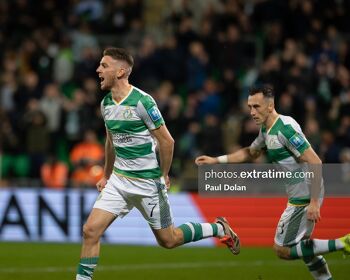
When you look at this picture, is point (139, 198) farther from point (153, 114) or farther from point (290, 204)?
point (290, 204)

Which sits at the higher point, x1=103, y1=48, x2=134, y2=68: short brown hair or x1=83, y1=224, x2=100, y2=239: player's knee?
x1=103, y1=48, x2=134, y2=68: short brown hair

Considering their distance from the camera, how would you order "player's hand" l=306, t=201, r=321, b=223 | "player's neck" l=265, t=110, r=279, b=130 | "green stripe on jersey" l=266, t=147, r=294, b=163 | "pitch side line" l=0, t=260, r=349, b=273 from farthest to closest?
"pitch side line" l=0, t=260, r=349, b=273, "player's neck" l=265, t=110, r=279, b=130, "green stripe on jersey" l=266, t=147, r=294, b=163, "player's hand" l=306, t=201, r=321, b=223

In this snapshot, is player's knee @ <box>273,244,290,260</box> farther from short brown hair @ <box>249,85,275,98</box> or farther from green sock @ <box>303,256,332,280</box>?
short brown hair @ <box>249,85,275,98</box>

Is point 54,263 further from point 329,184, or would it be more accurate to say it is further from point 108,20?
point 108,20

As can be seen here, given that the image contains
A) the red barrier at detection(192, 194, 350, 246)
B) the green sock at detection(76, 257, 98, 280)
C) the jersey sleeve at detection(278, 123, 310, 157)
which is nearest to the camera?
the green sock at detection(76, 257, 98, 280)

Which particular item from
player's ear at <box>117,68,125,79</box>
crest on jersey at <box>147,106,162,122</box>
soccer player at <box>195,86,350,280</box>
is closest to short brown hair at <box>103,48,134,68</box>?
player's ear at <box>117,68,125,79</box>

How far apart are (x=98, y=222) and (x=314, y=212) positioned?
2.06 m

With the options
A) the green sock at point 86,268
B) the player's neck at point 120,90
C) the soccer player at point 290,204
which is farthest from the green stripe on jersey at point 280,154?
the green sock at point 86,268

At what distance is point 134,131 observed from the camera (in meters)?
10.4

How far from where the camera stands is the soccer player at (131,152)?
33.9ft

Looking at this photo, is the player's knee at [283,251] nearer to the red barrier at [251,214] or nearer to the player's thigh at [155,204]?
the player's thigh at [155,204]

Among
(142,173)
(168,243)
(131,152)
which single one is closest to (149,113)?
(131,152)

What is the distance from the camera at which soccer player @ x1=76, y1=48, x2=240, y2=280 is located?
10.3m

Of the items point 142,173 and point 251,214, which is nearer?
point 142,173
